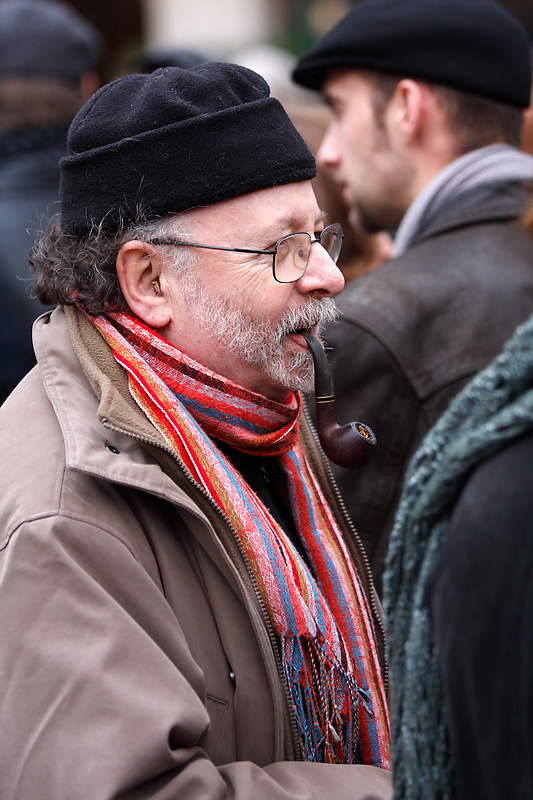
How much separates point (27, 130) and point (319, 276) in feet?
6.85

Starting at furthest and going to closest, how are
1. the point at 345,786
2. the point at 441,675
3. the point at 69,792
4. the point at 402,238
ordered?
the point at 402,238 → the point at 345,786 → the point at 69,792 → the point at 441,675

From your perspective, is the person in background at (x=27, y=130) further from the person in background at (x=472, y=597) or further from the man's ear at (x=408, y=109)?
the person in background at (x=472, y=597)

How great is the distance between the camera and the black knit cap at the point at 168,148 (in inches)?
64.4

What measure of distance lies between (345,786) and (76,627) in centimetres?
56

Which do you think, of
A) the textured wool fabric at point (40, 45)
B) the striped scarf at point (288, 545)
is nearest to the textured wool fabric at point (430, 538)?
the striped scarf at point (288, 545)

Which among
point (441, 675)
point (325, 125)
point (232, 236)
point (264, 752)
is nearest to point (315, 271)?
point (232, 236)

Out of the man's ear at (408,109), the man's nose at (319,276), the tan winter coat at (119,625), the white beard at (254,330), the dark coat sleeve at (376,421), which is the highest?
the man's ear at (408,109)

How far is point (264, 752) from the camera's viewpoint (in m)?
1.48

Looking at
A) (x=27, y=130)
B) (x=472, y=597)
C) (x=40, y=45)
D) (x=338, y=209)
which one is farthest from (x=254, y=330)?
(x=40, y=45)

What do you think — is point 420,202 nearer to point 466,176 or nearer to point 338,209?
point 466,176

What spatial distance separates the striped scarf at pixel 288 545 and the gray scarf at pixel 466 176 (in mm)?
1191

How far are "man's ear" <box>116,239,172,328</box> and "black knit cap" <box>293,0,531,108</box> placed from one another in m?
1.44

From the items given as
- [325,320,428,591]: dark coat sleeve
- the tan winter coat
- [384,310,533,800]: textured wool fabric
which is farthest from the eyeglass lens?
[384,310,533,800]: textured wool fabric

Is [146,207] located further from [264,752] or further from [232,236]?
[264,752]
